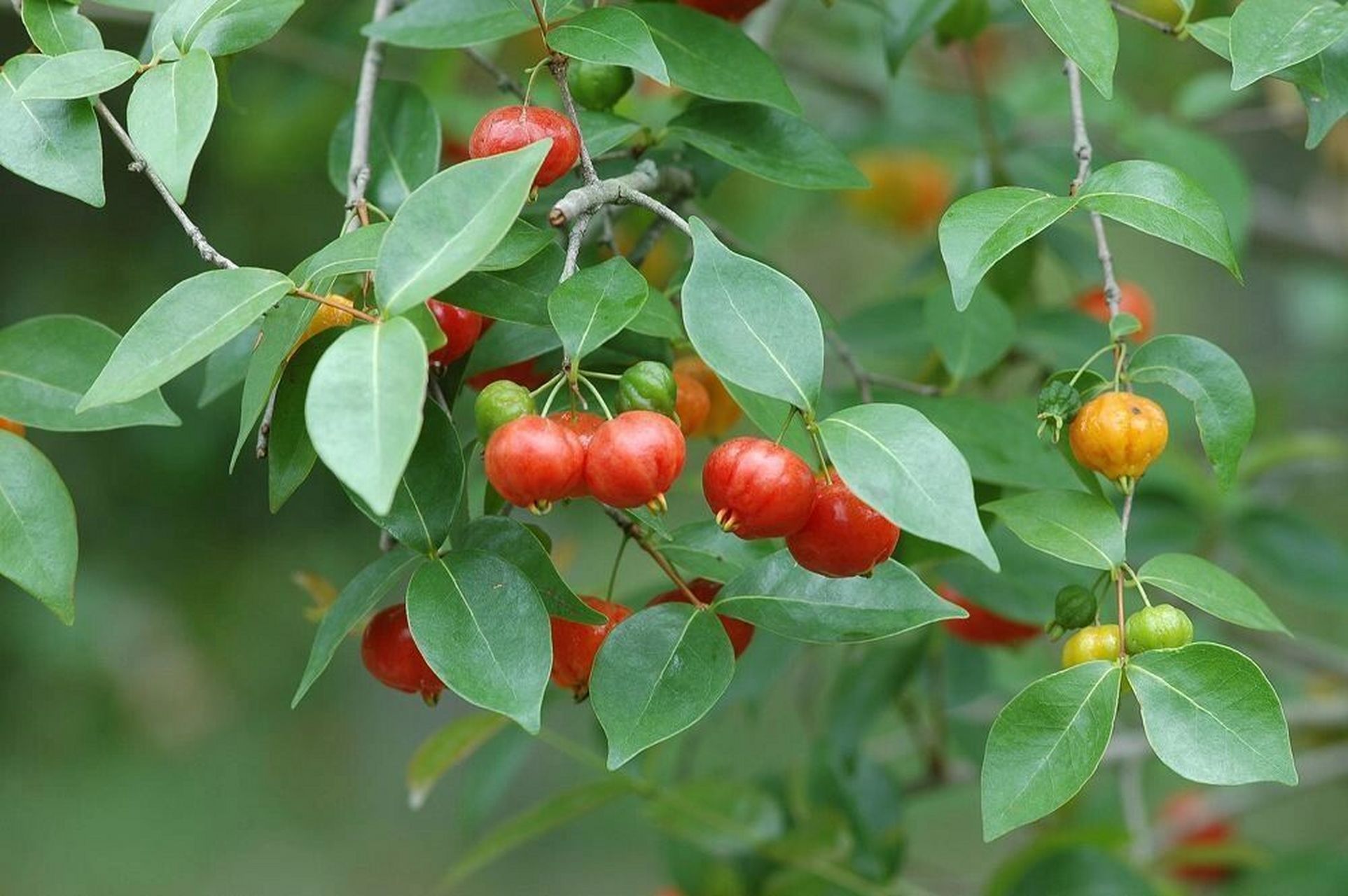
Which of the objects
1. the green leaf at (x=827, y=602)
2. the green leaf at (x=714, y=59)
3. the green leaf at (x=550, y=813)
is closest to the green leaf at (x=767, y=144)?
the green leaf at (x=714, y=59)

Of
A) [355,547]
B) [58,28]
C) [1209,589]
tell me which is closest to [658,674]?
[1209,589]

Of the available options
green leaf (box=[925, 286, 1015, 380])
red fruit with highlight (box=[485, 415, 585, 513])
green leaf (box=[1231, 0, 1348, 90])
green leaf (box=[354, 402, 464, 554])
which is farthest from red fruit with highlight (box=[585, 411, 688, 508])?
green leaf (box=[925, 286, 1015, 380])

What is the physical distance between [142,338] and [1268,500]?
5.69ft

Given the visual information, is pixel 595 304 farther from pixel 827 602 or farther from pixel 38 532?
pixel 38 532

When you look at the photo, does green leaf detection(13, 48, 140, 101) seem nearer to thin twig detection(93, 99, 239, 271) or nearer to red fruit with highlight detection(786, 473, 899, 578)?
thin twig detection(93, 99, 239, 271)

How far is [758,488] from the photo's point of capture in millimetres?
674

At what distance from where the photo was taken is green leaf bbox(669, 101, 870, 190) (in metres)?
0.93

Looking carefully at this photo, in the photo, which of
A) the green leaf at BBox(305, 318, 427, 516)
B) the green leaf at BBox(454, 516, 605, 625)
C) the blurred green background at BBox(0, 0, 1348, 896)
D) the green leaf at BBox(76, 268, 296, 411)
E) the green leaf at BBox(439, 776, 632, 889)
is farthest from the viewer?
the blurred green background at BBox(0, 0, 1348, 896)

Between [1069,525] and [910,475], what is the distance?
0.18 meters

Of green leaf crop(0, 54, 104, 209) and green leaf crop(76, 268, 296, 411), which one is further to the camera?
green leaf crop(0, 54, 104, 209)

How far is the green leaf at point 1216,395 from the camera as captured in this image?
785 mm

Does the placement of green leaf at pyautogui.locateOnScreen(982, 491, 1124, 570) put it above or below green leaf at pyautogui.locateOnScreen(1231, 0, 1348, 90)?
below

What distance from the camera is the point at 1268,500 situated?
2.04m

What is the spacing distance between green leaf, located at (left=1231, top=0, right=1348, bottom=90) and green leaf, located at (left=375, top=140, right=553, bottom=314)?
0.38 meters
